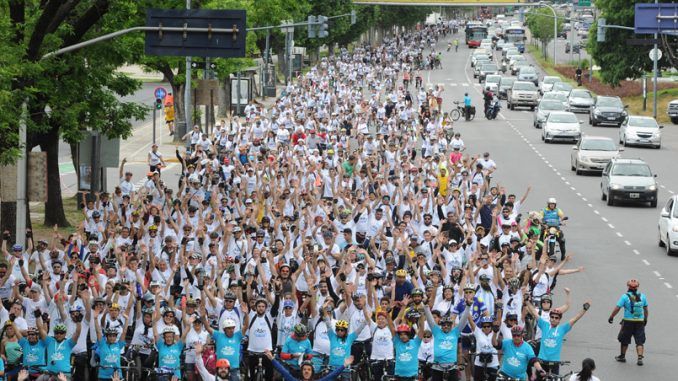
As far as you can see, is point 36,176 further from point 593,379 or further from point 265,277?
point 593,379

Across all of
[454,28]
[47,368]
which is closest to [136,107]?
[47,368]

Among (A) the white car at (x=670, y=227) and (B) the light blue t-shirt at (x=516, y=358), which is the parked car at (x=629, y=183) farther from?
(B) the light blue t-shirt at (x=516, y=358)

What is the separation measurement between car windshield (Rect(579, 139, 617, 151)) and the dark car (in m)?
16.6

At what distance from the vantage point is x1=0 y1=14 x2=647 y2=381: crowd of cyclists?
54.9 ft

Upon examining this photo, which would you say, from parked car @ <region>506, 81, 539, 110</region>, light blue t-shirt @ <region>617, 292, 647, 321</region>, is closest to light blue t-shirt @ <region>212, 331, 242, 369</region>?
light blue t-shirt @ <region>617, 292, 647, 321</region>

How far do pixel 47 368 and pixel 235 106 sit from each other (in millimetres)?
46282

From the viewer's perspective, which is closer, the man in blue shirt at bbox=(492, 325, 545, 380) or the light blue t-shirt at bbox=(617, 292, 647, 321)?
the man in blue shirt at bbox=(492, 325, 545, 380)

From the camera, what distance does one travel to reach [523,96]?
68.3m

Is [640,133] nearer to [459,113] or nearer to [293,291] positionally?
[459,113]

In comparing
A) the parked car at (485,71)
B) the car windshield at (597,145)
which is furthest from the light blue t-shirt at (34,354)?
the parked car at (485,71)

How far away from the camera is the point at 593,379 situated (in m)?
14.7

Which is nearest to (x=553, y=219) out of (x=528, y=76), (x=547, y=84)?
(x=547, y=84)

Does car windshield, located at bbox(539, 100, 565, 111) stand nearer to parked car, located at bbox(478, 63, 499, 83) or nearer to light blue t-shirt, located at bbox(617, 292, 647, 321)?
parked car, located at bbox(478, 63, 499, 83)

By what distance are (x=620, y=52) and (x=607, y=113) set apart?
14.4 meters
